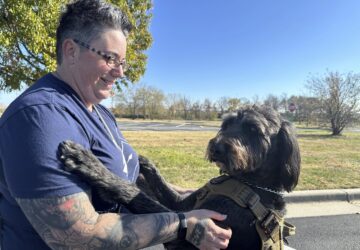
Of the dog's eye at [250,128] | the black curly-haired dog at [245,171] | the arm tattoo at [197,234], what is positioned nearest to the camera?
the arm tattoo at [197,234]

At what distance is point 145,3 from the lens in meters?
13.2

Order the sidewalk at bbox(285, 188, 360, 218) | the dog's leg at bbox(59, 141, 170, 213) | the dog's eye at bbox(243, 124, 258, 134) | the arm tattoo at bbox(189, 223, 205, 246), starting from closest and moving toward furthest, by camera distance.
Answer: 1. the dog's leg at bbox(59, 141, 170, 213)
2. the arm tattoo at bbox(189, 223, 205, 246)
3. the dog's eye at bbox(243, 124, 258, 134)
4. the sidewalk at bbox(285, 188, 360, 218)

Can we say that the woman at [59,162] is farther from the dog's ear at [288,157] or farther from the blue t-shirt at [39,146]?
the dog's ear at [288,157]

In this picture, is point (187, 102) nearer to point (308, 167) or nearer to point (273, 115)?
point (308, 167)

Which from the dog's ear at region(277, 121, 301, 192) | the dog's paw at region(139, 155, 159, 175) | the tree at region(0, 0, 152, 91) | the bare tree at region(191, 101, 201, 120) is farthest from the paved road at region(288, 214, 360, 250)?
the bare tree at region(191, 101, 201, 120)

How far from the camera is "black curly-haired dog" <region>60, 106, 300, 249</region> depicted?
2400 mm

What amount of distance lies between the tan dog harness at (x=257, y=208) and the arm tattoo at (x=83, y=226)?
3.13 feet

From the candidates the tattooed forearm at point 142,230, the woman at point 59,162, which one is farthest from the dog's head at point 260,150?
the tattooed forearm at point 142,230

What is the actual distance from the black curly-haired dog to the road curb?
3.52 m

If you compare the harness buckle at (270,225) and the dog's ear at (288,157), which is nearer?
the harness buckle at (270,225)

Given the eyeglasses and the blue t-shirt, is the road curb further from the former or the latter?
the blue t-shirt

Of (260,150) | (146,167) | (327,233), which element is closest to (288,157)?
(260,150)

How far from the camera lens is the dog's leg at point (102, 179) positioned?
→ 4.93 ft

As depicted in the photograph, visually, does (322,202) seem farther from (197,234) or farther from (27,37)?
(27,37)
